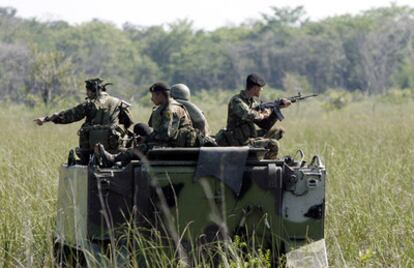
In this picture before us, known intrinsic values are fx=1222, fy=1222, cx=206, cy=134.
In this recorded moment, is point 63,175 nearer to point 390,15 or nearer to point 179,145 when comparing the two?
point 179,145

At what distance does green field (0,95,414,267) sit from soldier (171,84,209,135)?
1155mm

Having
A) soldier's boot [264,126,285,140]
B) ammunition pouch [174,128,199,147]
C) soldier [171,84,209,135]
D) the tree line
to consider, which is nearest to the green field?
soldier's boot [264,126,285,140]

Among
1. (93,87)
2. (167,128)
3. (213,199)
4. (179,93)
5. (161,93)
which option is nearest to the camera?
(213,199)

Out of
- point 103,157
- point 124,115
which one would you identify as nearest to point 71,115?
point 124,115

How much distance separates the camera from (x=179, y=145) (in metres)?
8.00

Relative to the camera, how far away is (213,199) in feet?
23.9

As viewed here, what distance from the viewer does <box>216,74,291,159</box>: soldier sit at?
9.03 metres

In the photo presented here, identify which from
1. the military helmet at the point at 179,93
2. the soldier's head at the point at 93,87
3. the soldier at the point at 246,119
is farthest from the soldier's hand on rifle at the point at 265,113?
the soldier's head at the point at 93,87

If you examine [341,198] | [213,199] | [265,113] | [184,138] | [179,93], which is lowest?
[341,198]

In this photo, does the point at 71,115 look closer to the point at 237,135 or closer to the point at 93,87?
the point at 93,87

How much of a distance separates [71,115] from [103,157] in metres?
2.23

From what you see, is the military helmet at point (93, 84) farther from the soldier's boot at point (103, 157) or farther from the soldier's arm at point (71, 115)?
the soldier's boot at point (103, 157)

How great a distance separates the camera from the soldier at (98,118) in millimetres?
9680

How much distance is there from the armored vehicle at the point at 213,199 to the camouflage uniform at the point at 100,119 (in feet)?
7.26
